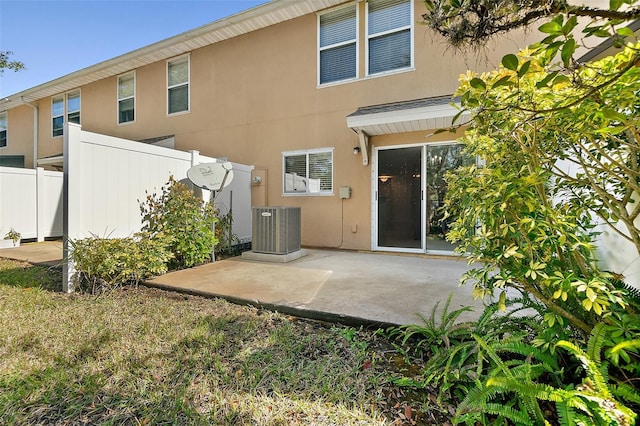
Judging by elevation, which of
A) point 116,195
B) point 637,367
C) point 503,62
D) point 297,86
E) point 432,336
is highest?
point 297,86

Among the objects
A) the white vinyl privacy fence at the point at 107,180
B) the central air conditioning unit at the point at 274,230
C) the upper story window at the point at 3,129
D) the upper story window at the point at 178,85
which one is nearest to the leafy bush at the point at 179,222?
the white vinyl privacy fence at the point at 107,180

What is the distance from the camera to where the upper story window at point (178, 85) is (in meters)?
8.80

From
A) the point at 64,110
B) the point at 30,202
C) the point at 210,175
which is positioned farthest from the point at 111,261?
the point at 64,110

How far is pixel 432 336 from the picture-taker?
7.42 ft

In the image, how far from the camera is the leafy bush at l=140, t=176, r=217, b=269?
4727 millimetres

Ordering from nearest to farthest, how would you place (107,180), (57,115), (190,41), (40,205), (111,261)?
(111,261), (107,180), (40,205), (190,41), (57,115)

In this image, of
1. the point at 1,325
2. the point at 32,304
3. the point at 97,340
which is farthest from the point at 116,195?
the point at 97,340

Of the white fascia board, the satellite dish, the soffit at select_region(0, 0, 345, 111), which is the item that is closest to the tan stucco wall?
the soffit at select_region(0, 0, 345, 111)

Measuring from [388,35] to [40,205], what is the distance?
968cm

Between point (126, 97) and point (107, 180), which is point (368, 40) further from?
point (126, 97)

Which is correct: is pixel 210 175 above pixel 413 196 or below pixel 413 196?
above

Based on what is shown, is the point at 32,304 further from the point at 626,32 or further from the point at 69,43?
the point at 69,43

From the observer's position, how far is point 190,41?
811 centimetres

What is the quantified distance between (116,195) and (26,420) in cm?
337
